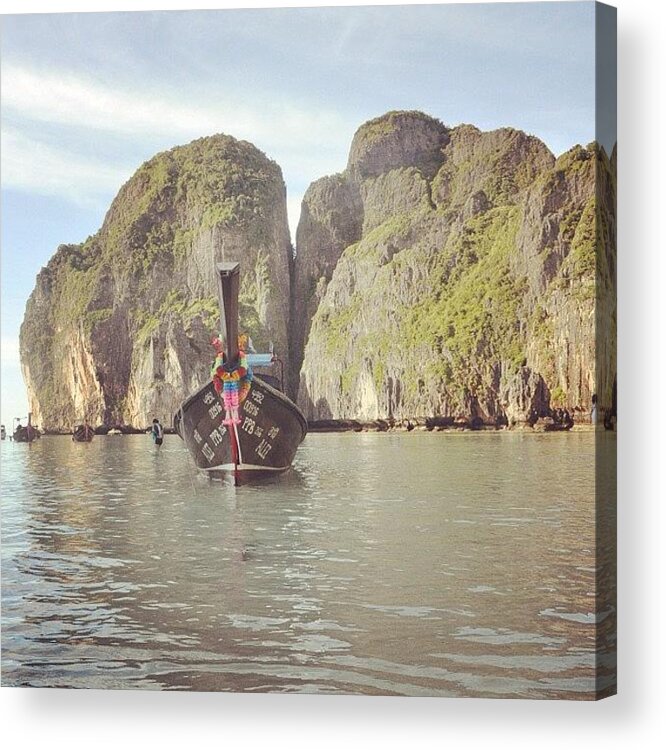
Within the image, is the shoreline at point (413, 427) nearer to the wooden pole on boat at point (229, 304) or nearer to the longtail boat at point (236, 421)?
the longtail boat at point (236, 421)

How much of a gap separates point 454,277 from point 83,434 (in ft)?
7.42

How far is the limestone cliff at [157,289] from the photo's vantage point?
733cm

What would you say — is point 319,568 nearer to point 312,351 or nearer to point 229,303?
point 312,351

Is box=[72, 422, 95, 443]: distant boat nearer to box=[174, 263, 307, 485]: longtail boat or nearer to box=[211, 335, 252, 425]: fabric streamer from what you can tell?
box=[174, 263, 307, 485]: longtail boat

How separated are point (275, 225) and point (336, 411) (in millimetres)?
1086

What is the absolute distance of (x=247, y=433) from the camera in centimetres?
773

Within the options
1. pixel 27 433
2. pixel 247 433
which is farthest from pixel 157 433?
pixel 27 433

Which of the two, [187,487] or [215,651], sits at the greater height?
[187,487]

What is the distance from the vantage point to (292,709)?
6871 millimetres

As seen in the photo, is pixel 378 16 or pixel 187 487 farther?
pixel 187 487

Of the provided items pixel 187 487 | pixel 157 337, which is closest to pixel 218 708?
pixel 187 487

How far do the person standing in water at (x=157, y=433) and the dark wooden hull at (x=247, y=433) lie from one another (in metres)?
0.09

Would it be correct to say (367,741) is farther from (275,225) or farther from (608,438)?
(275,225)

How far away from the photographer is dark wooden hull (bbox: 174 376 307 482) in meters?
7.38
